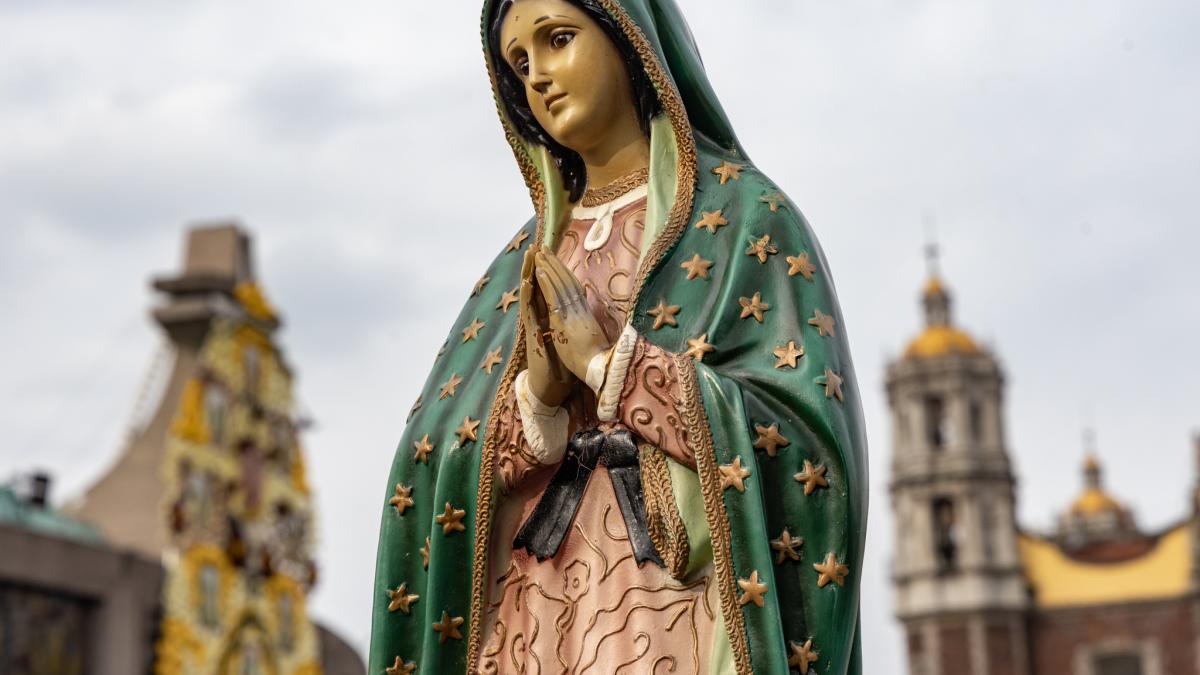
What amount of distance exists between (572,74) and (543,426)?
0.85 meters

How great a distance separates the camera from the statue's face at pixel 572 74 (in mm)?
4719

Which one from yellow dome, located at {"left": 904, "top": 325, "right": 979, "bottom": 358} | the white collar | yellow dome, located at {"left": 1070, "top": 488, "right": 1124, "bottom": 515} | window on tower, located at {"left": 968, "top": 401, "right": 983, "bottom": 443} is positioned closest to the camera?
the white collar

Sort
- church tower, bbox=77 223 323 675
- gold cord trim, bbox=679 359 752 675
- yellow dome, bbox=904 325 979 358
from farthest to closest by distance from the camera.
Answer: yellow dome, bbox=904 325 979 358
church tower, bbox=77 223 323 675
gold cord trim, bbox=679 359 752 675

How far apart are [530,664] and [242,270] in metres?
25.6

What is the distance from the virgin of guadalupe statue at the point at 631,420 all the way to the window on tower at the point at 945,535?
5165cm

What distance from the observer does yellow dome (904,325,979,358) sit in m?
55.8

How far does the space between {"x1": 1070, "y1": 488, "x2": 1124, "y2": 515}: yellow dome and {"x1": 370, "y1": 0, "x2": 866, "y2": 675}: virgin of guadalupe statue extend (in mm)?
63238

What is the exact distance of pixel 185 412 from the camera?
1089 inches

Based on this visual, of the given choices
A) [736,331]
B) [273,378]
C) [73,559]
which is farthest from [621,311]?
[273,378]

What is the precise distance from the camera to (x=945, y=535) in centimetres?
5588

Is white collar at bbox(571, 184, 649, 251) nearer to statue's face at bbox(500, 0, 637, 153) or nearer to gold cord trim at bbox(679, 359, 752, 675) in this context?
statue's face at bbox(500, 0, 637, 153)

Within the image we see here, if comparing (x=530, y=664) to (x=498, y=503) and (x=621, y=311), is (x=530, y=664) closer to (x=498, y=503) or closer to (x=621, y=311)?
(x=498, y=503)

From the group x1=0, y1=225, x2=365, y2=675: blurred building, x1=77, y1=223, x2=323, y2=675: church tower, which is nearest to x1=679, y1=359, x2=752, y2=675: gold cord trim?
x1=0, y1=225, x2=365, y2=675: blurred building

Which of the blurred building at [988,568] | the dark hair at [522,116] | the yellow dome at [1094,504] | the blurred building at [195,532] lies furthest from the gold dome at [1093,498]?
the dark hair at [522,116]
